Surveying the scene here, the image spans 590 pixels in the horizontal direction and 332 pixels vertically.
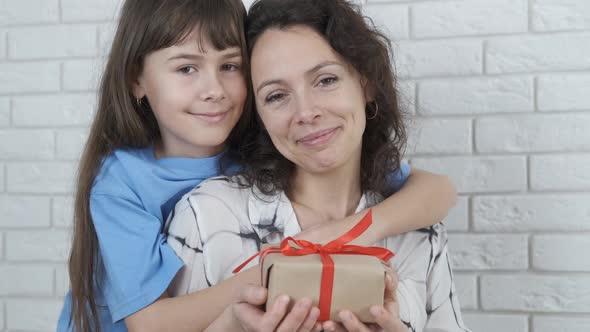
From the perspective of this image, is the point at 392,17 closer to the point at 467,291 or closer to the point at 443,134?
the point at 443,134

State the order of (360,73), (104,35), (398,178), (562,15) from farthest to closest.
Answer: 1. (104,35)
2. (562,15)
3. (398,178)
4. (360,73)

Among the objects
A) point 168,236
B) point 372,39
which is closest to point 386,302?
point 168,236

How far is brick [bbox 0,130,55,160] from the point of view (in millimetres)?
2332

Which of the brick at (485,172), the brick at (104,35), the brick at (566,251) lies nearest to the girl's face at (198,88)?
the brick at (104,35)

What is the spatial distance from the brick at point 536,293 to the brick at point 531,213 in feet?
0.53

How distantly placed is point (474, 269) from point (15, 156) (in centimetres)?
163

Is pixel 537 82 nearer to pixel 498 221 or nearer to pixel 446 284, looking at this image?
pixel 498 221

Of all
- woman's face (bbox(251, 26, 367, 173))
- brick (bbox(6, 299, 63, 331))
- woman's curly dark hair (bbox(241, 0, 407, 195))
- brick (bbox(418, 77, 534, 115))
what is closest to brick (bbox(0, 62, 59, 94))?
brick (bbox(6, 299, 63, 331))

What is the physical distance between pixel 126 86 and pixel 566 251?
144 cm

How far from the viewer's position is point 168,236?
5.29 ft

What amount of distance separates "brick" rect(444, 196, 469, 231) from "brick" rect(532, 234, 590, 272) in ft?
0.79

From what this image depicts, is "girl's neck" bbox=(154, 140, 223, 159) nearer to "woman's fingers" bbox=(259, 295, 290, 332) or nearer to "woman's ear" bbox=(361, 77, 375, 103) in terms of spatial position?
"woman's ear" bbox=(361, 77, 375, 103)

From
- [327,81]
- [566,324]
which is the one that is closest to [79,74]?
[327,81]

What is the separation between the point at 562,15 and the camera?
6.81ft
